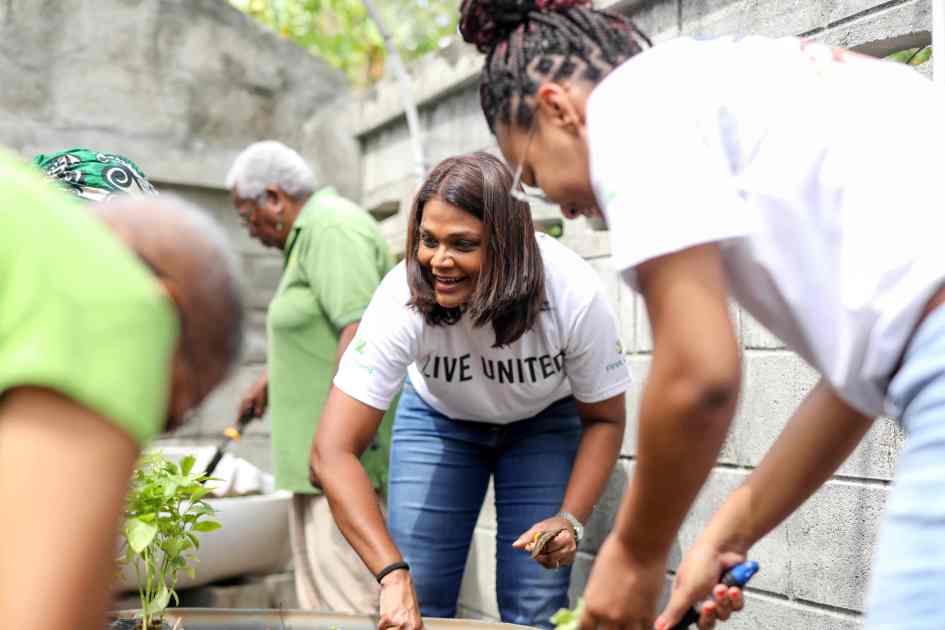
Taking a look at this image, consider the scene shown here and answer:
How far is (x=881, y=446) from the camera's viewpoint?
2.53m

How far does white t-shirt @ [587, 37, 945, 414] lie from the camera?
1142 mm

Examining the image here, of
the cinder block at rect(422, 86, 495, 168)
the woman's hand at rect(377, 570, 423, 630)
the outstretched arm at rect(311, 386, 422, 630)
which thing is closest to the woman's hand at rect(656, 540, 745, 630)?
the woman's hand at rect(377, 570, 423, 630)

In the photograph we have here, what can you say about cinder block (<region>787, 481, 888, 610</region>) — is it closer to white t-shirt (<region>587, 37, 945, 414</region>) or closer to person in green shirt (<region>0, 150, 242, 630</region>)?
white t-shirt (<region>587, 37, 945, 414</region>)

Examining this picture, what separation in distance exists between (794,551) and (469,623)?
1.15m

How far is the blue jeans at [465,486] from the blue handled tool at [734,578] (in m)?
1.14

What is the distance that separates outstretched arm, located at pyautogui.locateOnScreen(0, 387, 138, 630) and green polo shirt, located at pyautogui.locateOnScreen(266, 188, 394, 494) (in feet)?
8.32

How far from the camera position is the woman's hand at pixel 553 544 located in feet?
7.82

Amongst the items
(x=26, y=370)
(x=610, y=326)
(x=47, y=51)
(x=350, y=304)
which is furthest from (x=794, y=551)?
(x=47, y=51)

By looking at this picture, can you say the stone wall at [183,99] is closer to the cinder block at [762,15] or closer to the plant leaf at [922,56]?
the cinder block at [762,15]

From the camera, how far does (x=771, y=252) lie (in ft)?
3.89

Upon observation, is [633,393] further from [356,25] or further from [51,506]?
[356,25]

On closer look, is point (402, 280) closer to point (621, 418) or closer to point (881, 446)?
point (621, 418)

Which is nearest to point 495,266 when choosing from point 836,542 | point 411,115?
point 836,542

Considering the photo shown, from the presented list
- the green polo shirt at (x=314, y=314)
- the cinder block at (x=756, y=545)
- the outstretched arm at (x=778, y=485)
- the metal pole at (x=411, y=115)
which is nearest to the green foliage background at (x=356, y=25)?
the metal pole at (x=411, y=115)
